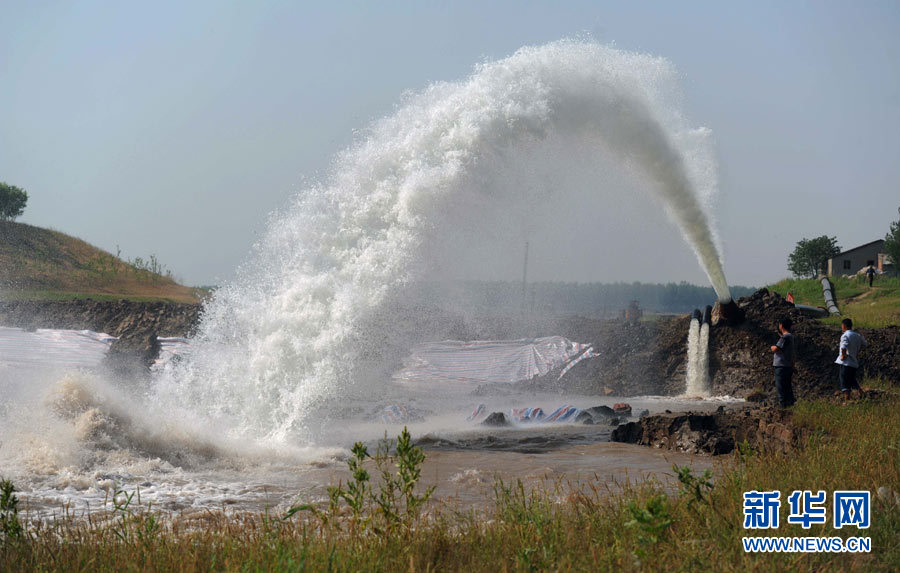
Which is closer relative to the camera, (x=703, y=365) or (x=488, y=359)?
(x=703, y=365)

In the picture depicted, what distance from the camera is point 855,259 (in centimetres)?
5538

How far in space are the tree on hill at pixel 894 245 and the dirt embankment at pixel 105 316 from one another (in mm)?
46983

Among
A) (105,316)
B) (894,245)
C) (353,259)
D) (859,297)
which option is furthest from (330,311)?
(894,245)

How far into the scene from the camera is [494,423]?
496 inches

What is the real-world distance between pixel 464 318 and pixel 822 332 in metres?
8.86

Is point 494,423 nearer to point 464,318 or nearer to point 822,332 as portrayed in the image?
point 464,318

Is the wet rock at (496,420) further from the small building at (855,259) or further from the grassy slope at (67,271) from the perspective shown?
the small building at (855,259)

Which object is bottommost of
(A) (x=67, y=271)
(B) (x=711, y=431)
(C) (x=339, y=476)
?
(C) (x=339, y=476)

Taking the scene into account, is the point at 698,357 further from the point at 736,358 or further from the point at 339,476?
the point at 339,476

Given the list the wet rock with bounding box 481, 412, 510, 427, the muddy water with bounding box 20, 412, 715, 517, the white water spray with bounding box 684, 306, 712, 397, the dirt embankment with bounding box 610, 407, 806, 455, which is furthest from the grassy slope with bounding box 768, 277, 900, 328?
the muddy water with bounding box 20, 412, 715, 517

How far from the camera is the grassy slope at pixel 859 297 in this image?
989 inches

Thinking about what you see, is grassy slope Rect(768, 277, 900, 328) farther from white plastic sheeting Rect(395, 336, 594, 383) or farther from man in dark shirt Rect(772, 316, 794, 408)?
man in dark shirt Rect(772, 316, 794, 408)

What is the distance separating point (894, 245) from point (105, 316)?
50975 millimetres

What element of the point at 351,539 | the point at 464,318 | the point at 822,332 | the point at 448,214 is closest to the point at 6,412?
the point at 448,214
